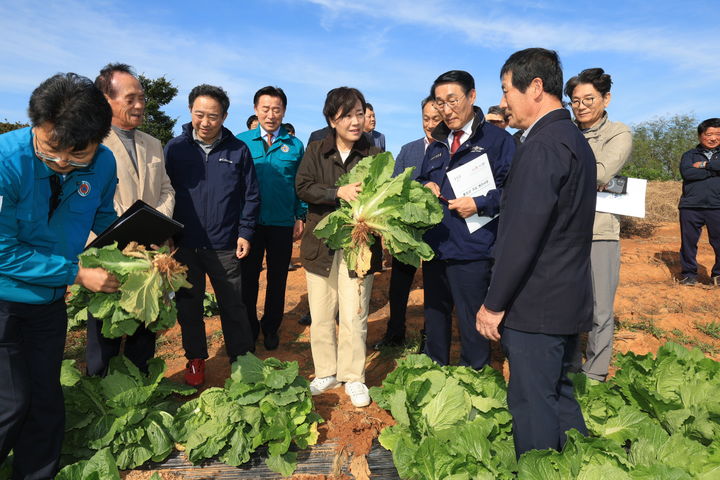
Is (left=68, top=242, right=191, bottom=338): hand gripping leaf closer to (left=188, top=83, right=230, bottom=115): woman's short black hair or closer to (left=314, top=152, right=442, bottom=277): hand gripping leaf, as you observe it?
(left=314, top=152, right=442, bottom=277): hand gripping leaf

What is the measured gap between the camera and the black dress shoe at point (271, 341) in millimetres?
5324

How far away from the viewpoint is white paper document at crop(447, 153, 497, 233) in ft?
10.9

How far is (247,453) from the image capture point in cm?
303

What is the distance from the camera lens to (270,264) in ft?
16.9

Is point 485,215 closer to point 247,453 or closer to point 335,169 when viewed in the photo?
point 335,169

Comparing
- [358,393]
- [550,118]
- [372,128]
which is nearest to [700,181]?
[372,128]

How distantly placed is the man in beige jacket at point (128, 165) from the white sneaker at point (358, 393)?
182 cm

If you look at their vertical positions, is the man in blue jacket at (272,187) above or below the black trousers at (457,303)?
above

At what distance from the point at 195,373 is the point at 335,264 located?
1866mm

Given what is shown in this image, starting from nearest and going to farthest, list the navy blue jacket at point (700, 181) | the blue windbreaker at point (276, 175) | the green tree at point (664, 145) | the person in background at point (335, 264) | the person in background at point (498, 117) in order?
1. the person in background at point (335, 264)
2. the blue windbreaker at point (276, 175)
3. the person in background at point (498, 117)
4. the navy blue jacket at point (700, 181)
5. the green tree at point (664, 145)

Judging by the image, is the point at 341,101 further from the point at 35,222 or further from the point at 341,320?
the point at 35,222

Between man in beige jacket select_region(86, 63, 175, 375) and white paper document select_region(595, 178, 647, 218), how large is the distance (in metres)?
3.89

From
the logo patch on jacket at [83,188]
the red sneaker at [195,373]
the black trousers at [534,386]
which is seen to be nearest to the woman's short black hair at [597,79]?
the black trousers at [534,386]

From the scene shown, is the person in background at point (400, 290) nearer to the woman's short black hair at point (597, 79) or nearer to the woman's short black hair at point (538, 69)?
the woman's short black hair at point (597, 79)
